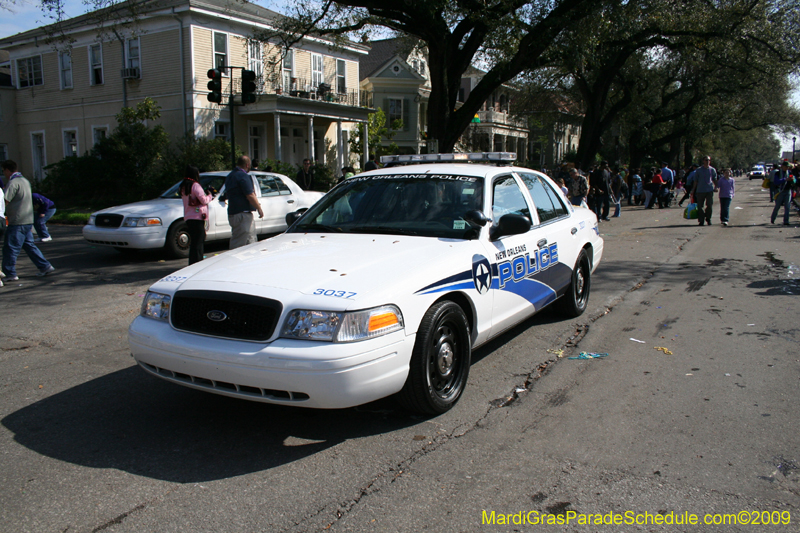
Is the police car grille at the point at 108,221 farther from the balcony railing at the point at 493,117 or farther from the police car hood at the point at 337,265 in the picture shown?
the balcony railing at the point at 493,117

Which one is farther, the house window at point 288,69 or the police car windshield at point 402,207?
the house window at point 288,69

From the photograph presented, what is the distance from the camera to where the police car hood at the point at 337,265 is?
145 inches

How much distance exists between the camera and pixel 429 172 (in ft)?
17.5

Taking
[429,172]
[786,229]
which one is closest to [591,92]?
[786,229]

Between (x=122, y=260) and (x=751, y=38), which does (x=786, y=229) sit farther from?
(x=122, y=260)

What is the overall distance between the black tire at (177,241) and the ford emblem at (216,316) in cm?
788

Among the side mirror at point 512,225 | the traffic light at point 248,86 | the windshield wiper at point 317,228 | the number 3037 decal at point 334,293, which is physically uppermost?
the traffic light at point 248,86

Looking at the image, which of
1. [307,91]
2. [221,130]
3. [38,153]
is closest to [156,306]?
[221,130]

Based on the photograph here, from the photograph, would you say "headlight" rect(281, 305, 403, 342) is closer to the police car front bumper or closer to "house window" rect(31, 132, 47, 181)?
the police car front bumper

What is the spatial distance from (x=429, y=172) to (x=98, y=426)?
3186 mm

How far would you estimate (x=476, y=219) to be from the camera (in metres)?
4.70

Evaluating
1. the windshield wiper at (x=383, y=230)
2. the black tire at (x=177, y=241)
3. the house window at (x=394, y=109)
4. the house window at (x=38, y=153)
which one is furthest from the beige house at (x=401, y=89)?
the windshield wiper at (x=383, y=230)

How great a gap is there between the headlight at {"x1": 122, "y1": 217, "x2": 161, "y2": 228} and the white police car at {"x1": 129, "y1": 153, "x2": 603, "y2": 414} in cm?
639

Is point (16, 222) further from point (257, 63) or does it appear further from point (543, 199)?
point (257, 63)
